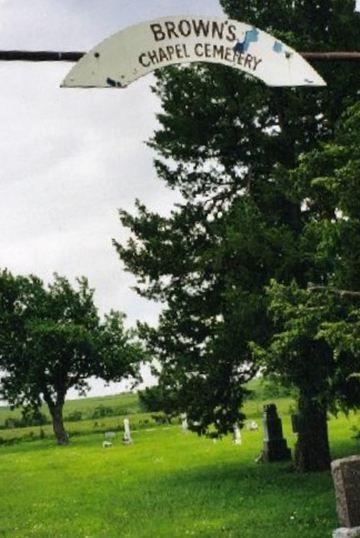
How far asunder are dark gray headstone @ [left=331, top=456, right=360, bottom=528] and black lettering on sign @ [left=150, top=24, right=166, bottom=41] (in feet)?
26.3

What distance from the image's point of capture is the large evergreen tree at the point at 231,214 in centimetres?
1747

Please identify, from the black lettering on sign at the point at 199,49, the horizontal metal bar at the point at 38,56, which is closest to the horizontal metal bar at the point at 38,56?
the horizontal metal bar at the point at 38,56

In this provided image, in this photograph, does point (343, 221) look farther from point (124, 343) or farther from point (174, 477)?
point (124, 343)

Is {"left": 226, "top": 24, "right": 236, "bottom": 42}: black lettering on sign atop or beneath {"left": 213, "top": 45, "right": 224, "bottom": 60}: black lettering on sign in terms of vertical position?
atop

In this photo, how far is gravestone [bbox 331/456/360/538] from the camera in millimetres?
10086

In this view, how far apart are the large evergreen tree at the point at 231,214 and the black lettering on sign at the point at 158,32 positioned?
12.9m

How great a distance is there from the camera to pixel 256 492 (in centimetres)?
1703

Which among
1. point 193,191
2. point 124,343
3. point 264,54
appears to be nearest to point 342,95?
point 193,191

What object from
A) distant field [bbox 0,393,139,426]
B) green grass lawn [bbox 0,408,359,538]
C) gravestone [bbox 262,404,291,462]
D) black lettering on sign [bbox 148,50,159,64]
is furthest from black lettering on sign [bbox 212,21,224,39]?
distant field [bbox 0,393,139,426]

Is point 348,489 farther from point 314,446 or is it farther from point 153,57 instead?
point 314,446

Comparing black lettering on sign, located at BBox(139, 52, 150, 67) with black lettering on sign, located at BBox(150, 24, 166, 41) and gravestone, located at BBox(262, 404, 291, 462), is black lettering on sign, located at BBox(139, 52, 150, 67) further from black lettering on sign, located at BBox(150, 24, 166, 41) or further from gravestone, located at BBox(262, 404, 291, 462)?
gravestone, located at BBox(262, 404, 291, 462)

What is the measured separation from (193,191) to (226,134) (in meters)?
2.60

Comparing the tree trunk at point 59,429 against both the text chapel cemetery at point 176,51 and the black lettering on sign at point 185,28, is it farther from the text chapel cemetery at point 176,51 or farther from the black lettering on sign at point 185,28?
the black lettering on sign at point 185,28

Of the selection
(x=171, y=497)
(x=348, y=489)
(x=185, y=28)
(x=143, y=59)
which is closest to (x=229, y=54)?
Result: (x=185, y=28)
